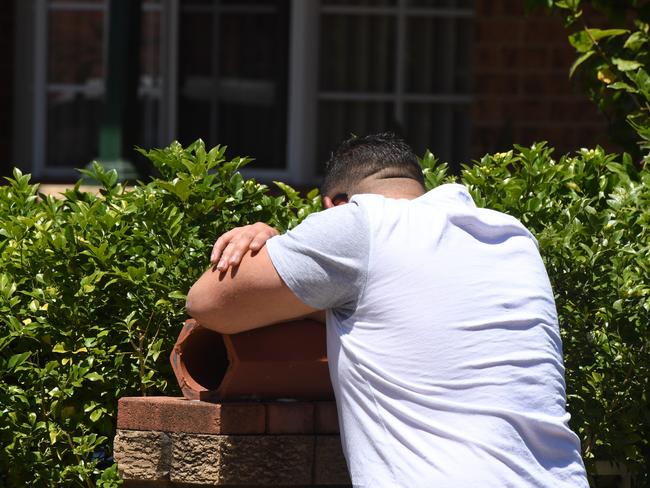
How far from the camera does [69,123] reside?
8445mm

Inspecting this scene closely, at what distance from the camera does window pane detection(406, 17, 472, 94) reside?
8266mm

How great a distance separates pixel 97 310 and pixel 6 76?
519 cm

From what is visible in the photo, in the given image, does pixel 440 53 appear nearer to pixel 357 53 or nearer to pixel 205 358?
pixel 357 53

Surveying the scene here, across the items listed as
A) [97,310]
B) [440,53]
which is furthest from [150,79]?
[97,310]

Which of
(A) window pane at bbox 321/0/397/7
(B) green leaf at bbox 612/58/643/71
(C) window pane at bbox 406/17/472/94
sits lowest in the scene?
(B) green leaf at bbox 612/58/643/71

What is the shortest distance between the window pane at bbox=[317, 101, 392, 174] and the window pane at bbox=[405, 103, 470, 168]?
183 mm

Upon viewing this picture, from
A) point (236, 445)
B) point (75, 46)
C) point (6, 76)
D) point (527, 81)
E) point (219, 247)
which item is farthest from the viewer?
point (75, 46)

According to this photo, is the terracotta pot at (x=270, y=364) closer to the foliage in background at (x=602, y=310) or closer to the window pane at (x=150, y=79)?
the foliage in background at (x=602, y=310)

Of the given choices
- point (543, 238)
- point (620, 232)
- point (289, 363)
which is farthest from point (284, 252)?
point (620, 232)

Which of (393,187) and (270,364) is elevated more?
(393,187)

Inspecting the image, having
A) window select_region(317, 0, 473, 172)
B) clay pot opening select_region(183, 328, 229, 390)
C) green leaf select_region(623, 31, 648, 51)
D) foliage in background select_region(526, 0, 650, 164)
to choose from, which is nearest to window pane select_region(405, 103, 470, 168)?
window select_region(317, 0, 473, 172)

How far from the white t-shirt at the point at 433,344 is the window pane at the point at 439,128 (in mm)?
5728

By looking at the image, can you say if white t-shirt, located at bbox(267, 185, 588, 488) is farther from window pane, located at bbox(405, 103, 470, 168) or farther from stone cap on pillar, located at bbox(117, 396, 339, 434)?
window pane, located at bbox(405, 103, 470, 168)

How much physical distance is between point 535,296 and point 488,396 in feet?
0.90
